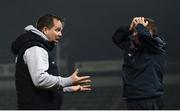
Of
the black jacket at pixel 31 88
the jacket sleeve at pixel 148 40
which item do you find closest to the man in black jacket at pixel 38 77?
the black jacket at pixel 31 88

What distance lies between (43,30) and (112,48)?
1.38 m

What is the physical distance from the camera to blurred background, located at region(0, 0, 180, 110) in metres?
4.24

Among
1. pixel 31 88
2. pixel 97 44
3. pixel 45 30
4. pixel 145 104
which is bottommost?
pixel 145 104

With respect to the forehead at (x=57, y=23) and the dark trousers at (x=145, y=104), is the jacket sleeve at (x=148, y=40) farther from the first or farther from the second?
the forehead at (x=57, y=23)

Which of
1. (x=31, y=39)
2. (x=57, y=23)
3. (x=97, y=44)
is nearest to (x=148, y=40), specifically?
(x=57, y=23)

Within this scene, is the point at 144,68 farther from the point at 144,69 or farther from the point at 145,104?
the point at 145,104

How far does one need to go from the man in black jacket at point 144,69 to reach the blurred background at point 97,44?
3.03 ft

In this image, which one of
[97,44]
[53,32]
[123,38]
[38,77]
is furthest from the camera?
[97,44]

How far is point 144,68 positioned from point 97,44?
1120 millimetres

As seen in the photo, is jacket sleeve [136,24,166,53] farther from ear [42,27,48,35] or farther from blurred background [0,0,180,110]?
blurred background [0,0,180,110]

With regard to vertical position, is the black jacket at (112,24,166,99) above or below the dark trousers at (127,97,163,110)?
above

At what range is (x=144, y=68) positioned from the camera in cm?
322

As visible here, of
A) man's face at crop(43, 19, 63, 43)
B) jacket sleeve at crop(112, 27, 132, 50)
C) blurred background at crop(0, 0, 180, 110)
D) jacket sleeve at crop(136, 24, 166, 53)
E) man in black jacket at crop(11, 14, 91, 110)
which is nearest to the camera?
man in black jacket at crop(11, 14, 91, 110)

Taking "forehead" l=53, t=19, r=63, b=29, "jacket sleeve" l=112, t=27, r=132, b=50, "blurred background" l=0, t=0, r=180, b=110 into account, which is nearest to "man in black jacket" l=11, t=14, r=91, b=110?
"forehead" l=53, t=19, r=63, b=29
